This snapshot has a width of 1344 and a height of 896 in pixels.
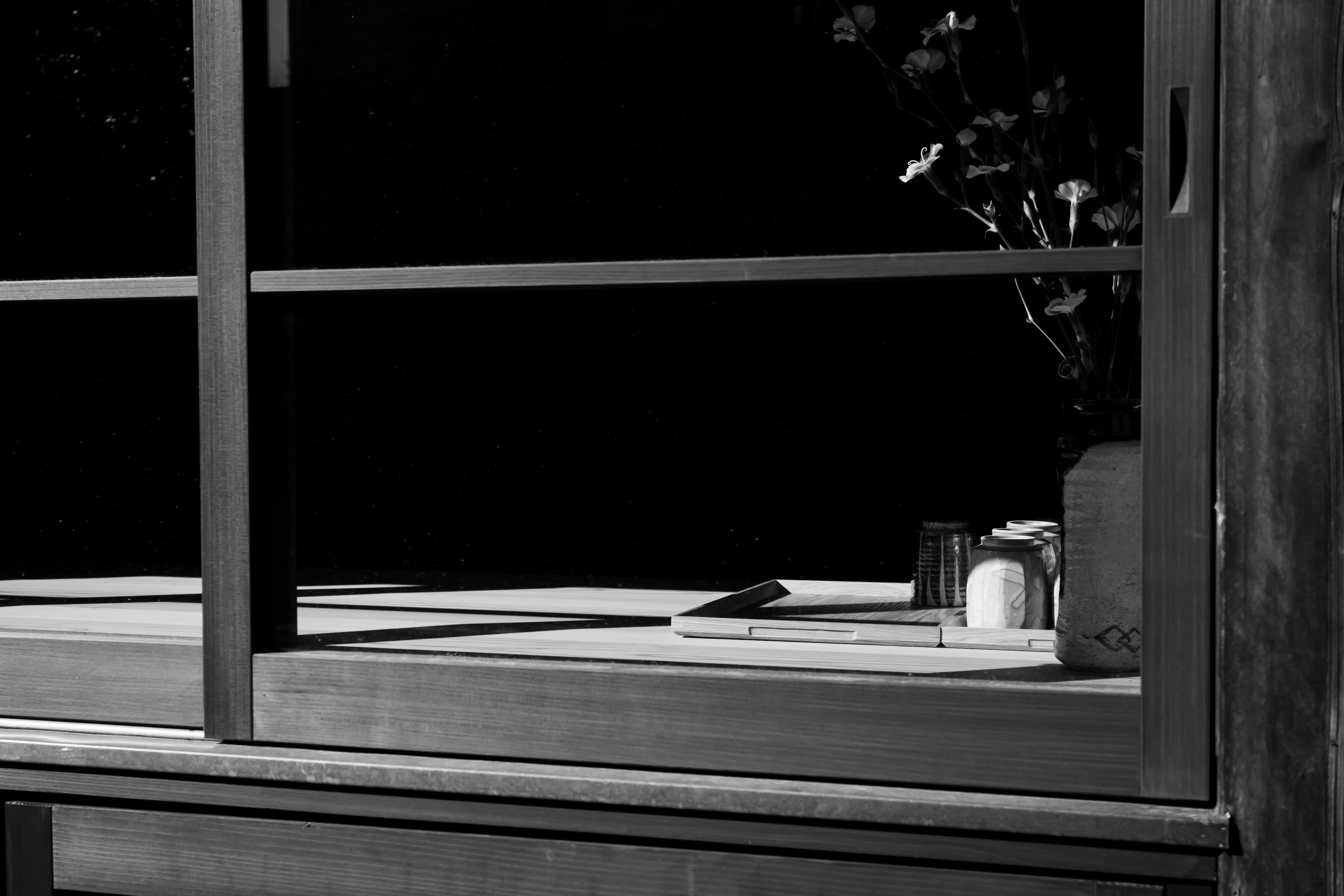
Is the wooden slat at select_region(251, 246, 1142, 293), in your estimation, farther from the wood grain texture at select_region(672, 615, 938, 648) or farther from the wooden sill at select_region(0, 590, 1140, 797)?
the wood grain texture at select_region(672, 615, 938, 648)

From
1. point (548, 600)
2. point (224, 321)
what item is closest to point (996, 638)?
point (548, 600)

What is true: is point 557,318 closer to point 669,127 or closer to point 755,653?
point 669,127

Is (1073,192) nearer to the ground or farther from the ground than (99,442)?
farther from the ground

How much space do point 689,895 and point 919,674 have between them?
0.96 feet

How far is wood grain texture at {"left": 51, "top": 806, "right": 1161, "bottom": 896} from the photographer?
3.90 ft

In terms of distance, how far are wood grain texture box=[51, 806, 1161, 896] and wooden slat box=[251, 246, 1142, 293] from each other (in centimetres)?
52

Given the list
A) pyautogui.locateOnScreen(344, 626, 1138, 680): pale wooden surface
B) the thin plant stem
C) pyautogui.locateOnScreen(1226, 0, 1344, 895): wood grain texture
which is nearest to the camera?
pyautogui.locateOnScreen(1226, 0, 1344, 895): wood grain texture

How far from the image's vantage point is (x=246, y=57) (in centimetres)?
132

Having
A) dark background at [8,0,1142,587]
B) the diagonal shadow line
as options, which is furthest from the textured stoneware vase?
dark background at [8,0,1142,587]

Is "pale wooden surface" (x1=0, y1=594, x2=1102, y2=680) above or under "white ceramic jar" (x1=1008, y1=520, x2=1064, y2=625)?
under

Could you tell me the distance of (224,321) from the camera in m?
1.32

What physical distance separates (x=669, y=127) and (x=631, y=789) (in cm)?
137

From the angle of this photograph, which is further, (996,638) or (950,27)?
(950,27)

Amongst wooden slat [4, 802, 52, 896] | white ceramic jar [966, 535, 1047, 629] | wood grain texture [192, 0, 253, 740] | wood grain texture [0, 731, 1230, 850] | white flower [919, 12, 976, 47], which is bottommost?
wooden slat [4, 802, 52, 896]
